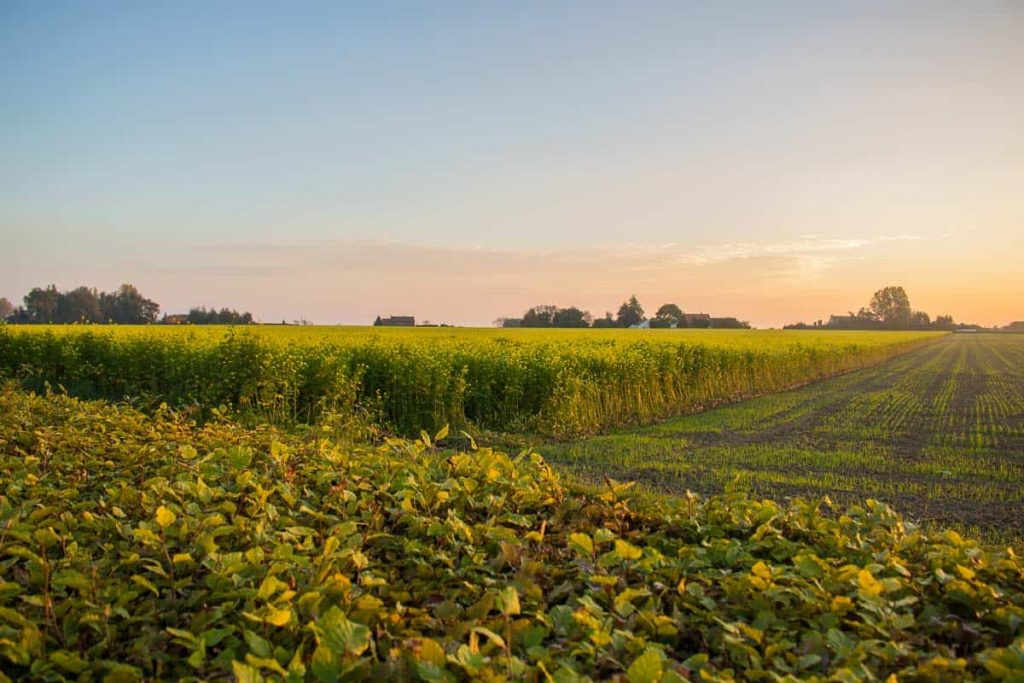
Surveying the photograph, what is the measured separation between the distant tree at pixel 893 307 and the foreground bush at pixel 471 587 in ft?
518

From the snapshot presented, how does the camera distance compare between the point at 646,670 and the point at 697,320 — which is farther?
the point at 697,320

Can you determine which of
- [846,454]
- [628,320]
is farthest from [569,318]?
[846,454]

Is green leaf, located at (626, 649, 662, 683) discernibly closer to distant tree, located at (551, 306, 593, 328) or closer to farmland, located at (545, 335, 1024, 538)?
farmland, located at (545, 335, 1024, 538)

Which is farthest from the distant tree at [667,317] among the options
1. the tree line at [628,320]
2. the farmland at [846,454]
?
the farmland at [846,454]

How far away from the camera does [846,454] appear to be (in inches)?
464

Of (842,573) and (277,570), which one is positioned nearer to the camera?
(277,570)

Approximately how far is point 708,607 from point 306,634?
Answer: 5.91 feet

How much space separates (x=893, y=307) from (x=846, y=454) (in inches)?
6115

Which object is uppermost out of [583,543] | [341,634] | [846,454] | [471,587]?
[583,543]

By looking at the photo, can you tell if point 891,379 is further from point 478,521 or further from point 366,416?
point 478,521

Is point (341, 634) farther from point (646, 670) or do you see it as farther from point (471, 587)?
point (646, 670)

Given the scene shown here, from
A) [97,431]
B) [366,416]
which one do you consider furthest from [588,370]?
[97,431]

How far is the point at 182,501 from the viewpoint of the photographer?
4066mm

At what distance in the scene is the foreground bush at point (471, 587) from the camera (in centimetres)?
264
